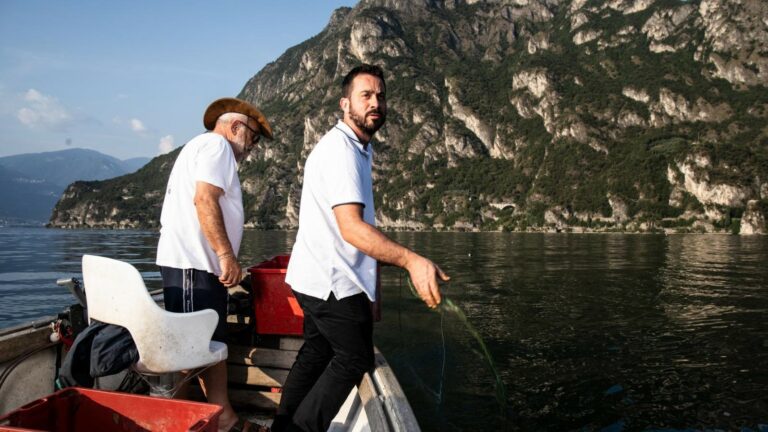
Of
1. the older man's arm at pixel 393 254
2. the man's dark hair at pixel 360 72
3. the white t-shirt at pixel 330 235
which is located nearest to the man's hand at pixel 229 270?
the white t-shirt at pixel 330 235

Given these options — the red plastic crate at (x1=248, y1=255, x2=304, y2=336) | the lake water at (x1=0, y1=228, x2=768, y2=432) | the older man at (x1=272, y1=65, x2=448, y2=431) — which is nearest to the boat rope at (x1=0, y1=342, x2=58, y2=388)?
the red plastic crate at (x1=248, y1=255, x2=304, y2=336)

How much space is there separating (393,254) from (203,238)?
173cm

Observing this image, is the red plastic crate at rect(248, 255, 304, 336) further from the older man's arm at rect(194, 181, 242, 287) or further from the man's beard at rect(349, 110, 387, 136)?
the man's beard at rect(349, 110, 387, 136)

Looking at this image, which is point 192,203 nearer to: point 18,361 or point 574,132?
point 18,361

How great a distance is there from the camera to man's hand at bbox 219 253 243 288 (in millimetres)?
3348

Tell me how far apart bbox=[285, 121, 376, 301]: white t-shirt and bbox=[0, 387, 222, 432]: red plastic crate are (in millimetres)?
893

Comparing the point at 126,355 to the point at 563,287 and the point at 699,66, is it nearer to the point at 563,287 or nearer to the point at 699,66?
the point at 563,287

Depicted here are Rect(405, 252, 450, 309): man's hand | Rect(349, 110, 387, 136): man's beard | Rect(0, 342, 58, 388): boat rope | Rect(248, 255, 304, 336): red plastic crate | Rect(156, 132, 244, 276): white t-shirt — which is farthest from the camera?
Rect(248, 255, 304, 336): red plastic crate

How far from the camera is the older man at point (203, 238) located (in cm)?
330

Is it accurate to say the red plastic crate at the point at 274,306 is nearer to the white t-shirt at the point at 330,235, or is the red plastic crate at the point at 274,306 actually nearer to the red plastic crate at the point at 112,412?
the white t-shirt at the point at 330,235

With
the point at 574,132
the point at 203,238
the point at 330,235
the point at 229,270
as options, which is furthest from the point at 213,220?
the point at 574,132

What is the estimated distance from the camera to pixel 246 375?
168 inches

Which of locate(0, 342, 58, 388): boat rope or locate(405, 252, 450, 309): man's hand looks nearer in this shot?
locate(405, 252, 450, 309): man's hand

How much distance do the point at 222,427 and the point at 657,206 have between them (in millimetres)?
142863
